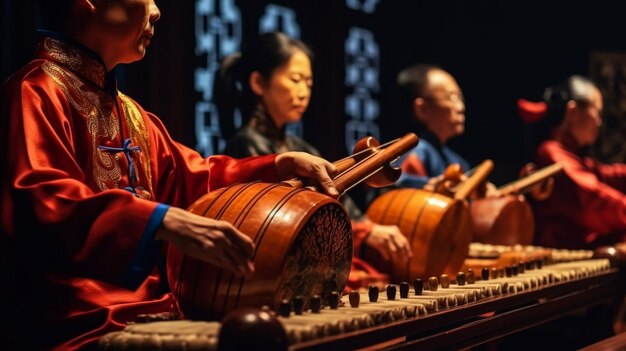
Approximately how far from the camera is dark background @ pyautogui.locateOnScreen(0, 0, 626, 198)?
4.35m

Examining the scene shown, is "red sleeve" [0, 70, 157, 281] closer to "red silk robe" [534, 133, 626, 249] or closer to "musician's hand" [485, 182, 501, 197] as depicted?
"musician's hand" [485, 182, 501, 197]

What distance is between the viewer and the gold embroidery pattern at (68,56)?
2471 millimetres

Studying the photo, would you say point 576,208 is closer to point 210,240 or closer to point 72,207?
point 210,240

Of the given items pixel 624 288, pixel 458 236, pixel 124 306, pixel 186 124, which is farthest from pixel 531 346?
pixel 124 306

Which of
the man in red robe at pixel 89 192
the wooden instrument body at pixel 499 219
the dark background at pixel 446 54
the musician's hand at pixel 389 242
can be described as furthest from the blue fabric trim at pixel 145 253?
the wooden instrument body at pixel 499 219

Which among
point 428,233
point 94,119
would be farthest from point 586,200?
point 94,119

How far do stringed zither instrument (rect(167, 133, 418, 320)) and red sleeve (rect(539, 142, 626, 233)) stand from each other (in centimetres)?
377

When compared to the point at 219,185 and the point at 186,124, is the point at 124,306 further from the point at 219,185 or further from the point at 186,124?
the point at 186,124

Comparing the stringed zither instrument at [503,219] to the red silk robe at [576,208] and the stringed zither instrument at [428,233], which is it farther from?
the red silk robe at [576,208]

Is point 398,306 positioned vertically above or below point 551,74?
below

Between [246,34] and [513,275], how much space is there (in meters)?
2.44

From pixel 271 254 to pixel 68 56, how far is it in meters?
0.88

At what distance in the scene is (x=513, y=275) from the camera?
3338 millimetres

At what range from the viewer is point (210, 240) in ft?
6.59
